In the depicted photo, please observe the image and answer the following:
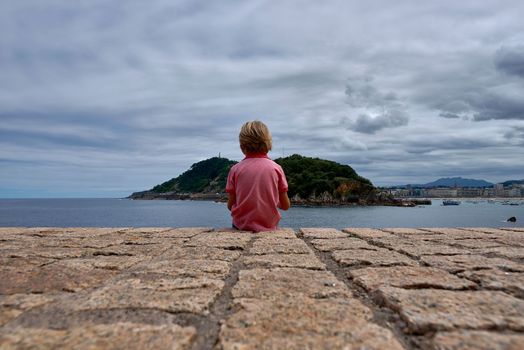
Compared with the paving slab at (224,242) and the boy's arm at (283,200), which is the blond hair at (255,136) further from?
the paving slab at (224,242)

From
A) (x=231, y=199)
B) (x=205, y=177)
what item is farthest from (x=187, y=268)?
(x=205, y=177)

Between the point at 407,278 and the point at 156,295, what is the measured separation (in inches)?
50.4

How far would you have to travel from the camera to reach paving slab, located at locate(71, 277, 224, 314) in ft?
4.99

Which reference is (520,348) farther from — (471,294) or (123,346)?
(123,346)

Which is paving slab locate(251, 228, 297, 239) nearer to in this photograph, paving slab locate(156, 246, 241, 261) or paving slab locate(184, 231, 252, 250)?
paving slab locate(184, 231, 252, 250)

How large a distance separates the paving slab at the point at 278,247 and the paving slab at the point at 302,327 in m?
1.27

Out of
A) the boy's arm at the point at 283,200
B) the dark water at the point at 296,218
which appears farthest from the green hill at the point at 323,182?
the boy's arm at the point at 283,200

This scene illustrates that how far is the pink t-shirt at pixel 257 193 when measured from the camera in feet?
14.5

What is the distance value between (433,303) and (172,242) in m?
2.54

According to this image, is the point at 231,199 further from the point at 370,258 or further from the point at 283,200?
the point at 370,258

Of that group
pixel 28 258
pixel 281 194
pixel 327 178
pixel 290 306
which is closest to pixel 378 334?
pixel 290 306

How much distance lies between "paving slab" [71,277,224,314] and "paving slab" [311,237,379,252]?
140 centimetres

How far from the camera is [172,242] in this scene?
139 inches

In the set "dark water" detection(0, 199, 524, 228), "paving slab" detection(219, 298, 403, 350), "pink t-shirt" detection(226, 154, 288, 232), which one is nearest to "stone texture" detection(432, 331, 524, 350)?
"paving slab" detection(219, 298, 403, 350)
